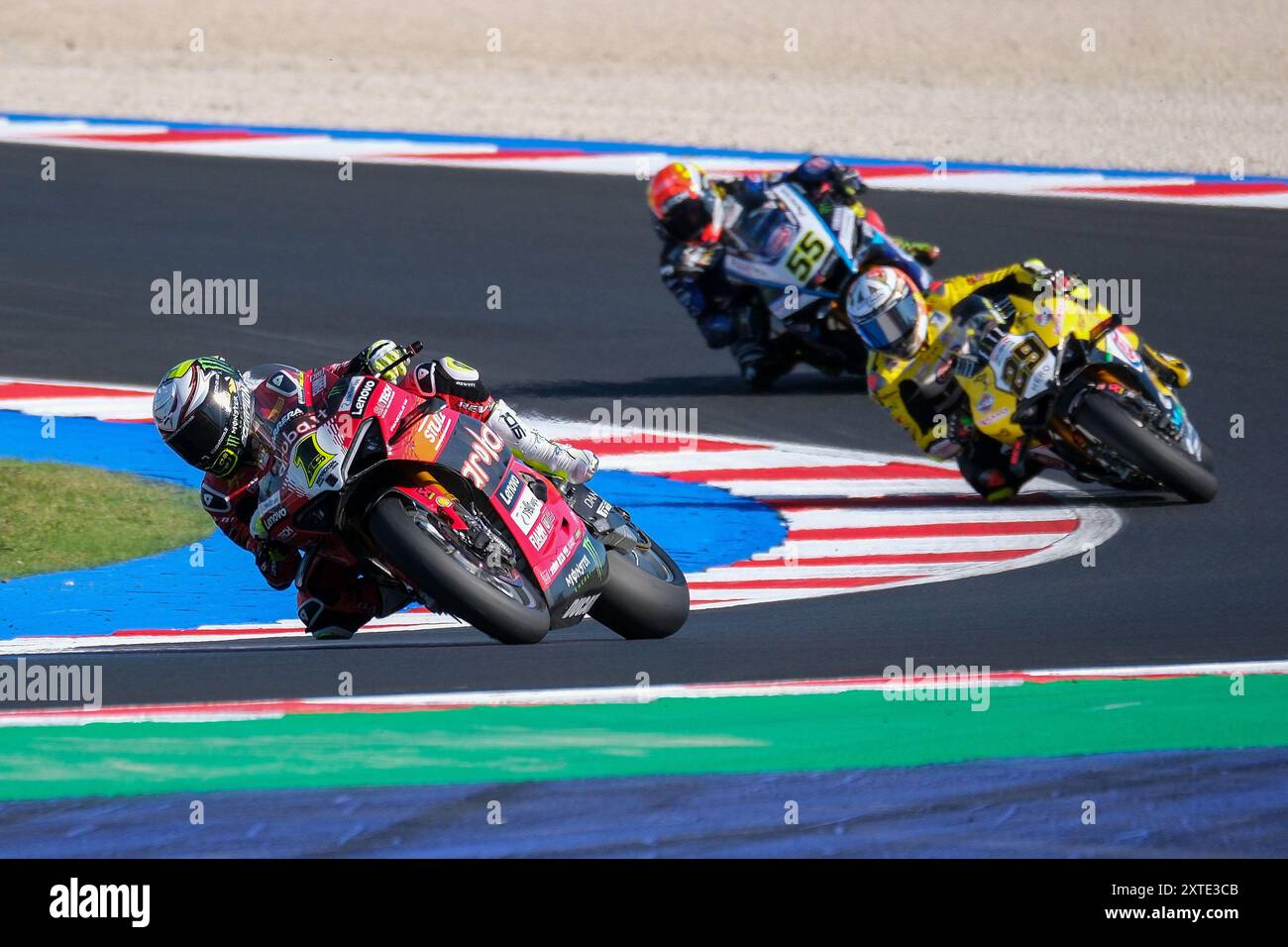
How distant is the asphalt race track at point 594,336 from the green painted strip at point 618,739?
45 cm

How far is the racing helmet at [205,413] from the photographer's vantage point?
23.4 feet

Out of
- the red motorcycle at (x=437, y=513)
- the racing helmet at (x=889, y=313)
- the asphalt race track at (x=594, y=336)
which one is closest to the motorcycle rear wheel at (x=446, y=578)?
the red motorcycle at (x=437, y=513)

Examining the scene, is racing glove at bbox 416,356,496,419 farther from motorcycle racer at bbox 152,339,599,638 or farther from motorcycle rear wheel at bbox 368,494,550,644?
motorcycle rear wheel at bbox 368,494,550,644

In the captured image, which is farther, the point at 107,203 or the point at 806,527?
the point at 107,203

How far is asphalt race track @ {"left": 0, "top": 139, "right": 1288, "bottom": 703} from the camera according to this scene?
7.43 meters

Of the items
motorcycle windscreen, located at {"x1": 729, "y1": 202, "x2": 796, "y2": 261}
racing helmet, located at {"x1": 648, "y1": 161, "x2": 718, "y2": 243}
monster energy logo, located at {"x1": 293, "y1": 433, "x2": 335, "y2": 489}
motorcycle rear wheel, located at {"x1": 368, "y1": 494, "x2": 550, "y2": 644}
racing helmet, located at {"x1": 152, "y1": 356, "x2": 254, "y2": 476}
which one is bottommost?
motorcycle rear wheel, located at {"x1": 368, "y1": 494, "x2": 550, "y2": 644}

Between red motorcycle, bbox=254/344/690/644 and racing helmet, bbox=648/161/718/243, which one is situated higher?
racing helmet, bbox=648/161/718/243

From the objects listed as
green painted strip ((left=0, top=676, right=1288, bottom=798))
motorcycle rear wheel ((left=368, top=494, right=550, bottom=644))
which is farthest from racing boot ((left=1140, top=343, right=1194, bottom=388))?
motorcycle rear wheel ((left=368, top=494, right=550, bottom=644))

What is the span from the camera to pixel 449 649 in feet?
24.8

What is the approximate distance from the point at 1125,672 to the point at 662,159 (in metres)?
11.5

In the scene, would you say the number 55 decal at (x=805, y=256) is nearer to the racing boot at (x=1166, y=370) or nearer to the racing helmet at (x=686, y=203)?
the racing helmet at (x=686, y=203)

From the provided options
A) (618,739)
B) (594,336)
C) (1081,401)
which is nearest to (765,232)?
(594,336)
